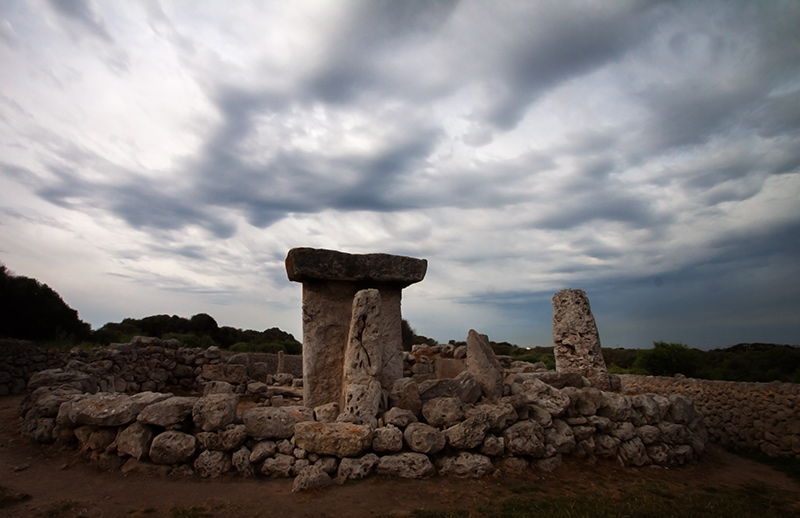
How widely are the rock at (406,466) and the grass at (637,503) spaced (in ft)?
2.66

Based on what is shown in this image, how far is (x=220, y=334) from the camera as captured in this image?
30641 mm

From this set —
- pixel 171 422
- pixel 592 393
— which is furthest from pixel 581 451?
pixel 171 422

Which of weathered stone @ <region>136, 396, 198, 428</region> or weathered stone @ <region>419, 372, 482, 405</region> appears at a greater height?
weathered stone @ <region>419, 372, 482, 405</region>

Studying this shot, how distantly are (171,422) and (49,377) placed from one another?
427 cm

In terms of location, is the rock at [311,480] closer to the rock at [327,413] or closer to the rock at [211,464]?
the rock at [327,413]

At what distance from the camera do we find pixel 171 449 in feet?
17.1

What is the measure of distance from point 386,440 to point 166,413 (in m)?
2.83

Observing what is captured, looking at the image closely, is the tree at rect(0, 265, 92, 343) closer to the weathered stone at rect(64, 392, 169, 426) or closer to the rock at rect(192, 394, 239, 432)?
the weathered stone at rect(64, 392, 169, 426)

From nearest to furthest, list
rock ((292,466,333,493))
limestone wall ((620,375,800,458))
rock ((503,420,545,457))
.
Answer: rock ((292,466,333,493))
rock ((503,420,545,457))
limestone wall ((620,375,800,458))

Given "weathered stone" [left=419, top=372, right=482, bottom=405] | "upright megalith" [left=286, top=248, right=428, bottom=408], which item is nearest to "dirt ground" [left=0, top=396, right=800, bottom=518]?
"weathered stone" [left=419, top=372, right=482, bottom=405]

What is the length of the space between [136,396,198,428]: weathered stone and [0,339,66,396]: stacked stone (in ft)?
26.2

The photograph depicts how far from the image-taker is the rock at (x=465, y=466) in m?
5.40

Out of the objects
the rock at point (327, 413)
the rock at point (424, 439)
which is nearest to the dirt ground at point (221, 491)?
the rock at point (424, 439)

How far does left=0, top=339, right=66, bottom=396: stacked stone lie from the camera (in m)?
10.5
